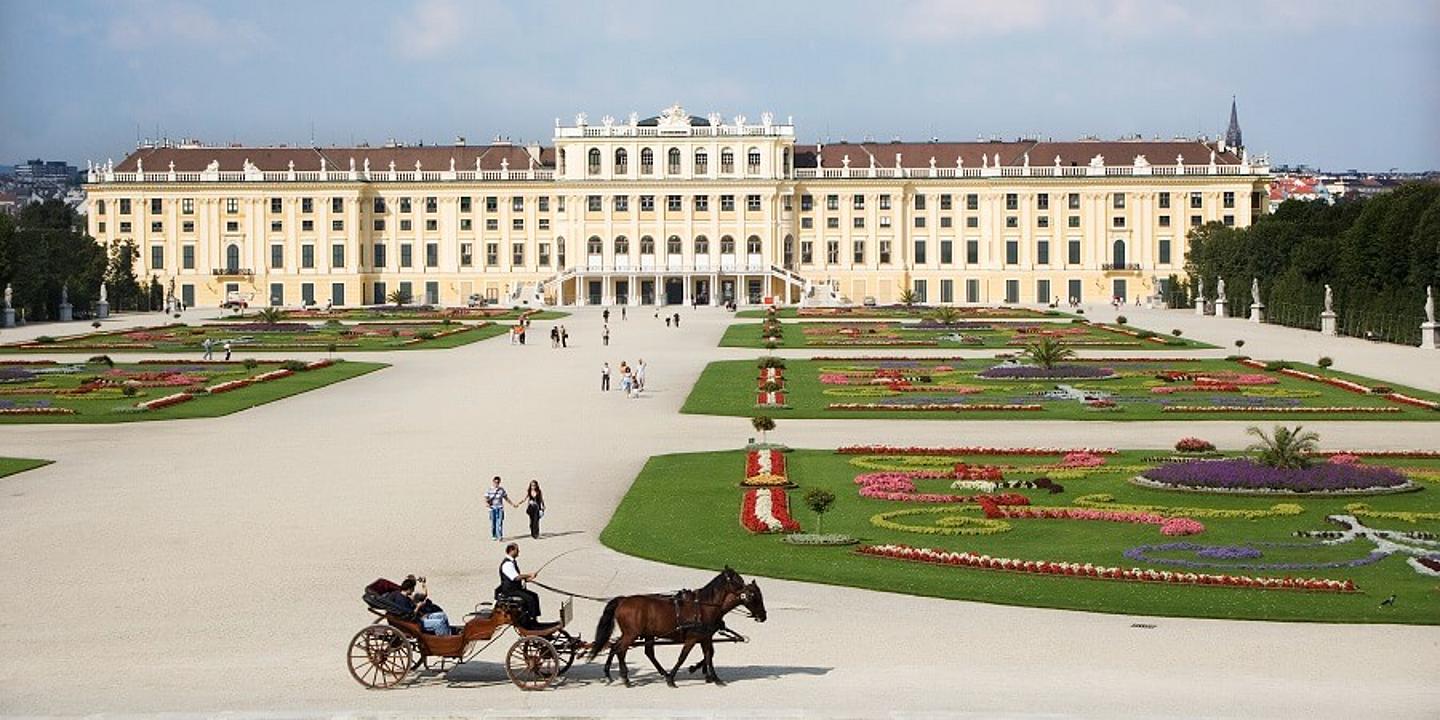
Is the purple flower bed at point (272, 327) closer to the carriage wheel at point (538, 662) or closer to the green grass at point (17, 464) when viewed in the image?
the green grass at point (17, 464)

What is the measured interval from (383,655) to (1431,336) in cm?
5586

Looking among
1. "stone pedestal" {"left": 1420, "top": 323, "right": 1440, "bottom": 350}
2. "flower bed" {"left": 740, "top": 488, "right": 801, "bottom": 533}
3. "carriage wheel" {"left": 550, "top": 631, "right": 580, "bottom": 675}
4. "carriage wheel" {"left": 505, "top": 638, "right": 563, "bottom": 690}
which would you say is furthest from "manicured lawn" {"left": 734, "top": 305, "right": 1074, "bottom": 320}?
"carriage wheel" {"left": 505, "top": 638, "right": 563, "bottom": 690}

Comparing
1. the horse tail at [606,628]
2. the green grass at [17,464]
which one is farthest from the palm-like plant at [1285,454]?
the green grass at [17,464]

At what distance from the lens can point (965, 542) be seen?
80.0 ft

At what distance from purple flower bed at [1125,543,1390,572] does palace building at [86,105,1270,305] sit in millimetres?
97078

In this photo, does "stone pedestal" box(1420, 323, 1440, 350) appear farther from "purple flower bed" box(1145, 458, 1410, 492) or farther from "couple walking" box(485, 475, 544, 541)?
"couple walking" box(485, 475, 544, 541)

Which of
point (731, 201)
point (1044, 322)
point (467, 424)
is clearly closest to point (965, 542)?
point (467, 424)

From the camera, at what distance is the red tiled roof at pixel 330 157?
4988 inches

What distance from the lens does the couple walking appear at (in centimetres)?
2480

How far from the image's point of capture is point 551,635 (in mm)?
17047

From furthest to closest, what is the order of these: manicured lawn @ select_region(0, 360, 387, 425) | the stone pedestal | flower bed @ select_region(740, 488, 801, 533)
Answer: the stone pedestal, manicured lawn @ select_region(0, 360, 387, 425), flower bed @ select_region(740, 488, 801, 533)

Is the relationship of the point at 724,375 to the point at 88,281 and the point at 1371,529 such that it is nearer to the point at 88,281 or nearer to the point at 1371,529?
the point at 1371,529

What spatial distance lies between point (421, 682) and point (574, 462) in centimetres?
1636

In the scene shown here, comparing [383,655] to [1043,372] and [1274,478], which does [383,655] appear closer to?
[1274,478]
